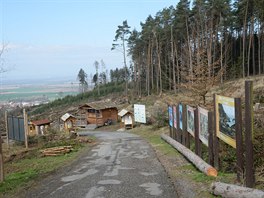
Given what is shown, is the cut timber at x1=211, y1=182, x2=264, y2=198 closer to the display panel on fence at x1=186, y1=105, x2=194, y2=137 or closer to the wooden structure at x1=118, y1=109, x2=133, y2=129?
the display panel on fence at x1=186, y1=105, x2=194, y2=137

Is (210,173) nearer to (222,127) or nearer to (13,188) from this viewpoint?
(222,127)

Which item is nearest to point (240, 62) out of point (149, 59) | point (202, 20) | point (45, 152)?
point (202, 20)

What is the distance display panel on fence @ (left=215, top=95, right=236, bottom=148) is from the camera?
778cm

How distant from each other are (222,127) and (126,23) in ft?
189

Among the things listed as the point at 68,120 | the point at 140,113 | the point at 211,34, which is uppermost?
the point at 211,34

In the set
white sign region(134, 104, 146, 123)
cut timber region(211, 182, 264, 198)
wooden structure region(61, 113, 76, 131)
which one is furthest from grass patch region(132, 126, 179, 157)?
wooden structure region(61, 113, 76, 131)

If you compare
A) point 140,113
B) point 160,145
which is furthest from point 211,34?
point 160,145

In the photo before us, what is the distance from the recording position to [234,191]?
21.5 ft

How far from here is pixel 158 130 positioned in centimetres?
3028

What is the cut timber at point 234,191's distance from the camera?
608 centimetres

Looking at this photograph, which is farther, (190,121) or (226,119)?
(190,121)

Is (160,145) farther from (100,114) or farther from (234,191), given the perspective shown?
(100,114)

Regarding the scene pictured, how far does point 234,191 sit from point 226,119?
2148mm

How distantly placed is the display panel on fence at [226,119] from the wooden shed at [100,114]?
44.4 metres
